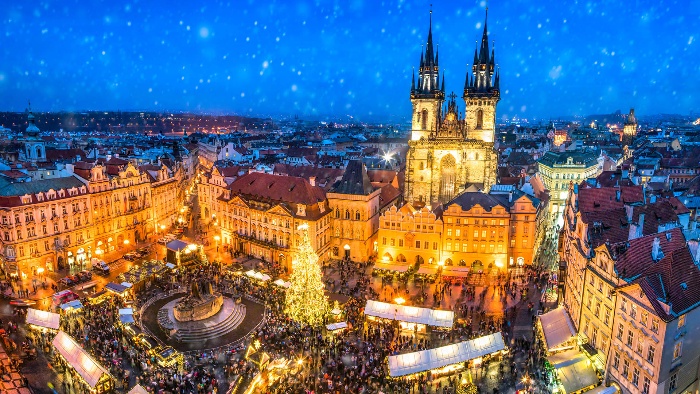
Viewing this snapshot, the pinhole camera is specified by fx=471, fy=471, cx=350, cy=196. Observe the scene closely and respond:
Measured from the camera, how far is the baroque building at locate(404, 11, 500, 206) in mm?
80625

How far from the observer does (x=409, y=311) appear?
43938 mm

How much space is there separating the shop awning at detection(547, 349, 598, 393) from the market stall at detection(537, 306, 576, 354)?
3.55 feet

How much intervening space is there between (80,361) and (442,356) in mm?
27401

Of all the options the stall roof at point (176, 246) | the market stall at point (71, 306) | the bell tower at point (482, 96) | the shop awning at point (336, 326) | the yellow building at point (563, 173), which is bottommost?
the shop awning at point (336, 326)

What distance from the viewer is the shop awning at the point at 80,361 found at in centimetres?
3359

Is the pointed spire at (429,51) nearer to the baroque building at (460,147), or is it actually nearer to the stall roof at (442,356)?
the baroque building at (460,147)

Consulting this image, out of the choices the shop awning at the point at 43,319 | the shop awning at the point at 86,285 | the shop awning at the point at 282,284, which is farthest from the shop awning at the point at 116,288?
the shop awning at the point at 282,284

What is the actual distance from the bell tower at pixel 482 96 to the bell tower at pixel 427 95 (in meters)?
5.70

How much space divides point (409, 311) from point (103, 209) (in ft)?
158

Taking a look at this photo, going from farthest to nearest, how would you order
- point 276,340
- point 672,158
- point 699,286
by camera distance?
point 672,158
point 276,340
point 699,286

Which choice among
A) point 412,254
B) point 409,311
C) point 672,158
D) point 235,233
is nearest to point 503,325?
point 409,311

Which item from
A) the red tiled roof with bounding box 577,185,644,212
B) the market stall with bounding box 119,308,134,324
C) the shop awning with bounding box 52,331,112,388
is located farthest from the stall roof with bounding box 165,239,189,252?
the red tiled roof with bounding box 577,185,644,212

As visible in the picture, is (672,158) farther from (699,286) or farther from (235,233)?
(235,233)

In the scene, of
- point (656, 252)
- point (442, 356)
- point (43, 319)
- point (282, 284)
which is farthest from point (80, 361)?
point (656, 252)
